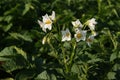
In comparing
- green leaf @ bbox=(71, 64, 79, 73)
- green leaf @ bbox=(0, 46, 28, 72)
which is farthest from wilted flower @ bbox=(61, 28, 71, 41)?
green leaf @ bbox=(0, 46, 28, 72)

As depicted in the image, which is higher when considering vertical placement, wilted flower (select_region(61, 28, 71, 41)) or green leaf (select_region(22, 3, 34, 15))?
green leaf (select_region(22, 3, 34, 15))

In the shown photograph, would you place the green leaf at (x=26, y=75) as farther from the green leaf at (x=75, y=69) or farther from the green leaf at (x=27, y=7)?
the green leaf at (x=27, y=7)

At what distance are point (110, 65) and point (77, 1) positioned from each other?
1.58 m

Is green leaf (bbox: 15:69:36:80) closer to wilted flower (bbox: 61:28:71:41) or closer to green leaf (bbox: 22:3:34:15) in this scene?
wilted flower (bbox: 61:28:71:41)

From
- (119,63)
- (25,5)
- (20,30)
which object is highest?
(25,5)

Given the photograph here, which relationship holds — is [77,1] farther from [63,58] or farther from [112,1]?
[63,58]

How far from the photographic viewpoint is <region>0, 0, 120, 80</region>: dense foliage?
7.83ft

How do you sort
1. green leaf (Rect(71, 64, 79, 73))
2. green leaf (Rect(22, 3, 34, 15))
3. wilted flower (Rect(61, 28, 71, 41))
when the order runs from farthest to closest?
green leaf (Rect(22, 3, 34, 15)), green leaf (Rect(71, 64, 79, 73)), wilted flower (Rect(61, 28, 71, 41))

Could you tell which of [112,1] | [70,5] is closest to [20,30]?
[70,5]

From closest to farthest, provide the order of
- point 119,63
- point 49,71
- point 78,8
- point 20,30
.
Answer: point 49,71
point 119,63
point 20,30
point 78,8

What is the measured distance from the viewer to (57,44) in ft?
8.38

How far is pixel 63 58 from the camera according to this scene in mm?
2457

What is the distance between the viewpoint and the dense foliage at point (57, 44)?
7.83ft

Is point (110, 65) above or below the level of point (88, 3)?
below
